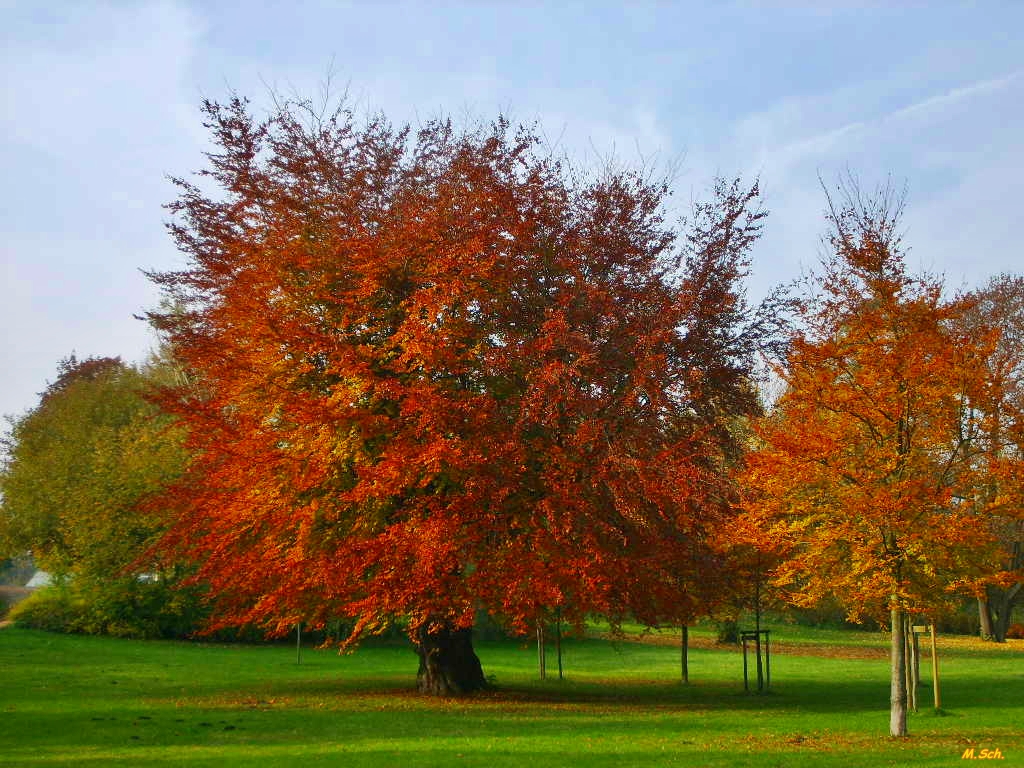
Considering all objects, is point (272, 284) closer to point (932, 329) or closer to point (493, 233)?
point (493, 233)

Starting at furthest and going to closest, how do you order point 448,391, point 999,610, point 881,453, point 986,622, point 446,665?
point 986,622 → point 999,610 → point 446,665 → point 448,391 → point 881,453

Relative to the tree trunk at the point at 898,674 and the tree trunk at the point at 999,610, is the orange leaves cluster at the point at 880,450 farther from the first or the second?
the tree trunk at the point at 999,610

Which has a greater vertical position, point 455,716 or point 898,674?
point 898,674

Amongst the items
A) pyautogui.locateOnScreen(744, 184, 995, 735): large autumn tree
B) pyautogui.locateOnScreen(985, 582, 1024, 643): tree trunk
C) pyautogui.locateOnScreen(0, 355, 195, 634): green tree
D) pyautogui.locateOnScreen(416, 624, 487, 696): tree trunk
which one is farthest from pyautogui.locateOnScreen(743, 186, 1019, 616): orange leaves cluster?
pyautogui.locateOnScreen(985, 582, 1024, 643): tree trunk

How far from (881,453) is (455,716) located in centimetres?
815

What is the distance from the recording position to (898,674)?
1449cm

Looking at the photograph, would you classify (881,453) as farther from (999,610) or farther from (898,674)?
(999,610)

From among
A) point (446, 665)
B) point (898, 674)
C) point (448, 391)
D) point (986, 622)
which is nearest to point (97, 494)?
point (446, 665)

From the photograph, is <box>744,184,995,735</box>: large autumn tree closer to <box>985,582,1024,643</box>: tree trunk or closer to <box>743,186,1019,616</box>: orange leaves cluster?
<box>743,186,1019,616</box>: orange leaves cluster

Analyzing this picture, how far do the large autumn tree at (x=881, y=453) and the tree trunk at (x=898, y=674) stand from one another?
0.8 inches

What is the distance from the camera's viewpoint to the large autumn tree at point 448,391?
54.6 ft

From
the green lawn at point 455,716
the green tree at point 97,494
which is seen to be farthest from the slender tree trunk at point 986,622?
the green tree at point 97,494

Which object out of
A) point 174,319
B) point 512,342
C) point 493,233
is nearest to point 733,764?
point 512,342

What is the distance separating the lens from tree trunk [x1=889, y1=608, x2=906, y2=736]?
14.5 meters
